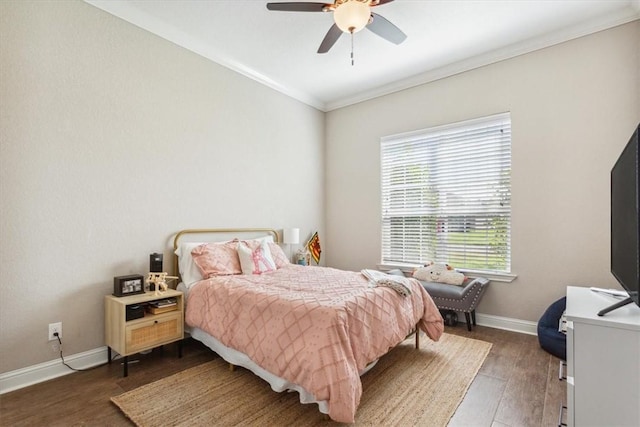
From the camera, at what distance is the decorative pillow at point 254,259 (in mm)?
3125

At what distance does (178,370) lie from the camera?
2.46 meters

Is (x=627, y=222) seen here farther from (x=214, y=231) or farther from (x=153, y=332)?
(x=214, y=231)

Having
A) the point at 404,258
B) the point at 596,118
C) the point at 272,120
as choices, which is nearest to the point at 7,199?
the point at 272,120

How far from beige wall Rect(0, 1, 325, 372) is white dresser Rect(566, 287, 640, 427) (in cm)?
315

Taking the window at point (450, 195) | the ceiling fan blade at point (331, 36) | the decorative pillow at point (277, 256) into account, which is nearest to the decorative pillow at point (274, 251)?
the decorative pillow at point (277, 256)

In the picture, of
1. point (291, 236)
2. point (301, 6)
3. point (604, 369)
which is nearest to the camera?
point (604, 369)

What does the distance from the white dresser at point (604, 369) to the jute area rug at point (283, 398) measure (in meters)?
0.74

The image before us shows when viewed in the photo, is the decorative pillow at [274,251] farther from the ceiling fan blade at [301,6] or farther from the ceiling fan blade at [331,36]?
the ceiling fan blade at [301,6]

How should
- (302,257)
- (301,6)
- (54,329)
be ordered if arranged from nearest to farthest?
(301,6) < (54,329) < (302,257)

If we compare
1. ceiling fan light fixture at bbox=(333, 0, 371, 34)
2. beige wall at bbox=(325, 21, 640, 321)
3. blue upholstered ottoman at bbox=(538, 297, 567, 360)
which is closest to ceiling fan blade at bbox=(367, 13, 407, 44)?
ceiling fan light fixture at bbox=(333, 0, 371, 34)

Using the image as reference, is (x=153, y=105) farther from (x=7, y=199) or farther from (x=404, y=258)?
(x=404, y=258)

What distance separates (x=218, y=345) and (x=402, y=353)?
158 cm

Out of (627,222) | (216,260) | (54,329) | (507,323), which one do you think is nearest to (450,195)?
(507,323)

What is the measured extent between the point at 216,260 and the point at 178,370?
0.96 metres
